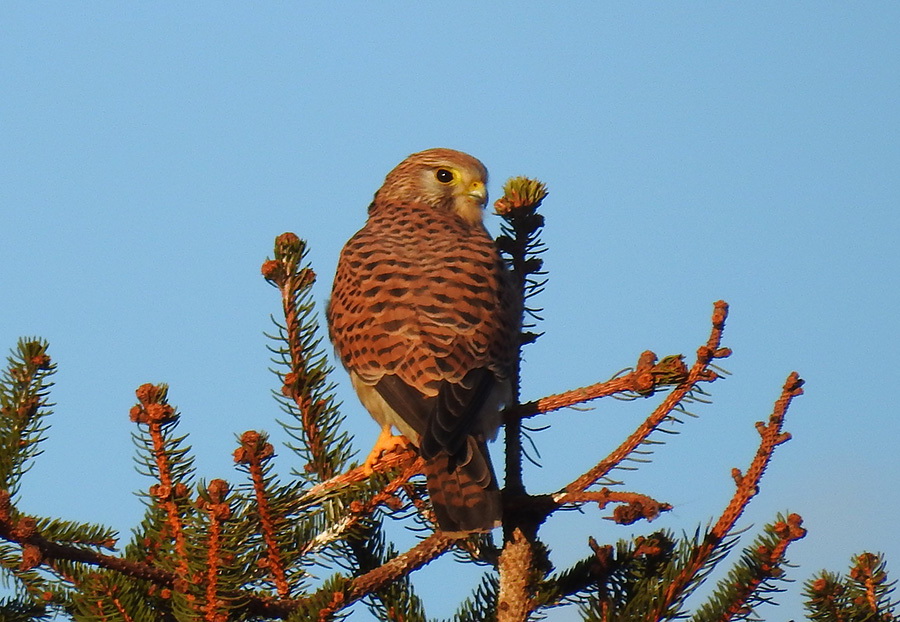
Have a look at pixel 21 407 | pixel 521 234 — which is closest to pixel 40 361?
pixel 21 407

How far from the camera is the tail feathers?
11.6ft

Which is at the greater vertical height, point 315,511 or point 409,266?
point 409,266

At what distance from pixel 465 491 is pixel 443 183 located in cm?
276

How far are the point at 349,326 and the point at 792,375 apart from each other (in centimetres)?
Result: 213

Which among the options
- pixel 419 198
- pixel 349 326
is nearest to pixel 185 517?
pixel 349 326

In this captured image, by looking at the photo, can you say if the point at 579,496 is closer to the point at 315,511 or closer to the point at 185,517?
the point at 315,511

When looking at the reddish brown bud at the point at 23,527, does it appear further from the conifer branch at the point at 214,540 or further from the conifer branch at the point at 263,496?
the conifer branch at the point at 263,496

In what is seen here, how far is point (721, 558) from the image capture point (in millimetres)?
3096

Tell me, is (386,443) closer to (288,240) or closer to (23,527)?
(288,240)

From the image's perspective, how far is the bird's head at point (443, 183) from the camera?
5.97 metres

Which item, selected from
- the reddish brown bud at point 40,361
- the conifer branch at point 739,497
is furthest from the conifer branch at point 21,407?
the conifer branch at point 739,497

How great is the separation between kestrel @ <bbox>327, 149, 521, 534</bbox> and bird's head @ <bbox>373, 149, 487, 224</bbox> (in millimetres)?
561

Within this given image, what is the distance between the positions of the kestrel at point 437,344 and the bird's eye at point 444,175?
701mm

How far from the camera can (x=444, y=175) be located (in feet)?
20.1
